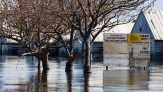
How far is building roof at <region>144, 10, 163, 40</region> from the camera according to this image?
74519 millimetres

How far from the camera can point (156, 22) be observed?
3014 inches

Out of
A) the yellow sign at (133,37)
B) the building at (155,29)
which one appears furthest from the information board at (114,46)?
the building at (155,29)

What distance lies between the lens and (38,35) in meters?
37.9

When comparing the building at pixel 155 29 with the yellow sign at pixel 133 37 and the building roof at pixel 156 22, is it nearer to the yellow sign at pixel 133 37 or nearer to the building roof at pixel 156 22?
the building roof at pixel 156 22

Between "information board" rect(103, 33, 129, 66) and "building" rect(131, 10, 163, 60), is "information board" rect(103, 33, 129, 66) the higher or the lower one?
the lower one

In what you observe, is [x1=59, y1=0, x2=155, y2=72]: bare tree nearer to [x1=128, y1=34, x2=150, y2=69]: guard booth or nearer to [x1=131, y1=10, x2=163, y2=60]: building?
[x1=128, y1=34, x2=150, y2=69]: guard booth

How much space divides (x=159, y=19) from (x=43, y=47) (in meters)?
40.9

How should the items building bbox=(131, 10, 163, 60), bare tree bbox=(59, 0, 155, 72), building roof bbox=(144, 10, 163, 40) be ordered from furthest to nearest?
building bbox=(131, 10, 163, 60), building roof bbox=(144, 10, 163, 40), bare tree bbox=(59, 0, 155, 72)

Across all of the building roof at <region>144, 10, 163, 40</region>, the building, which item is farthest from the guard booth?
the building roof at <region>144, 10, 163, 40</region>

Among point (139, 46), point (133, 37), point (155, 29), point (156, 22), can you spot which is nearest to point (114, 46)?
point (133, 37)

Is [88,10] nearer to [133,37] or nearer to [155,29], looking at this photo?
[133,37]

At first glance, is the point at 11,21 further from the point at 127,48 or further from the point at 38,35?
the point at 127,48

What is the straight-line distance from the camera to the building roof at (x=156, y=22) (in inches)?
2934

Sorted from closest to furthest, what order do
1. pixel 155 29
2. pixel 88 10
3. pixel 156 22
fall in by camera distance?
pixel 88 10 → pixel 155 29 → pixel 156 22
